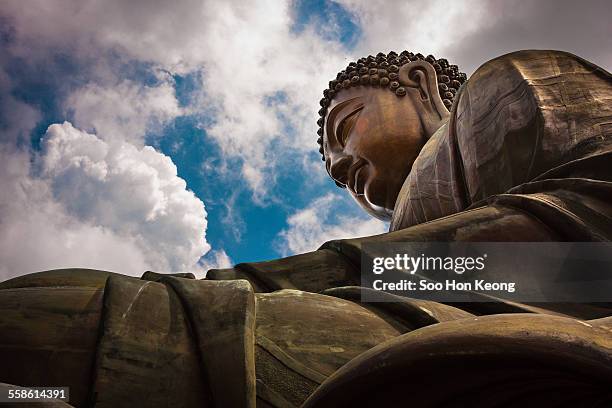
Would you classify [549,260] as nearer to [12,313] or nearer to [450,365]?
[450,365]

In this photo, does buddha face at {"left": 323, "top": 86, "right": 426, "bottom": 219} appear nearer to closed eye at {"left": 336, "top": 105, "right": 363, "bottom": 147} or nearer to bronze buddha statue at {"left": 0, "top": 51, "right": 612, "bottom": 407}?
closed eye at {"left": 336, "top": 105, "right": 363, "bottom": 147}

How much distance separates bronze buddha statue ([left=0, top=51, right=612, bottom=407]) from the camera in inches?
40.3

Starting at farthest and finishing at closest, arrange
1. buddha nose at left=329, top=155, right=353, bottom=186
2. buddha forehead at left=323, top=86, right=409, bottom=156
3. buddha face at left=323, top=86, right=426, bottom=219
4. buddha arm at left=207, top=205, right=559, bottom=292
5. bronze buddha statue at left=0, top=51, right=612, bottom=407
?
buddha nose at left=329, top=155, right=353, bottom=186 < buddha forehead at left=323, top=86, right=409, bottom=156 < buddha face at left=323, top=86, right=426, bottom=219 < buddha arm at left=207, top=205, right=559, bottom=292 < bronze buddha statue at left=0, top=51, right=612, bottom=407

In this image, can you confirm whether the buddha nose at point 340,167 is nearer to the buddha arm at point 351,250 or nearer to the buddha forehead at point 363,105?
the buddha forehead at point 363,105

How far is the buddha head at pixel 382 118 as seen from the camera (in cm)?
454

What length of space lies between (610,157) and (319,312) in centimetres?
137

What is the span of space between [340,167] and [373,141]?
0.44 metres

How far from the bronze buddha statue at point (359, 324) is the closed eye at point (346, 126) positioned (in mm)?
1980

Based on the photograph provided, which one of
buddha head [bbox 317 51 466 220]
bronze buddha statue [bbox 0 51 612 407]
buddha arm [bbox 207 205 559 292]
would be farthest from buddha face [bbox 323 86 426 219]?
buddha arm [bbox 207 205 559 292]

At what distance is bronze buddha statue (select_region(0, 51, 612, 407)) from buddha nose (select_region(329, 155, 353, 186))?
1954mm

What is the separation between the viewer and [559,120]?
8.77 ft

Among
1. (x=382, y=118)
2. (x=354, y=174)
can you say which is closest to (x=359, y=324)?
(x=382, y=118)

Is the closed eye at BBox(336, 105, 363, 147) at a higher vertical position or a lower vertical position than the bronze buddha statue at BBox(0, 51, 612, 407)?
higher

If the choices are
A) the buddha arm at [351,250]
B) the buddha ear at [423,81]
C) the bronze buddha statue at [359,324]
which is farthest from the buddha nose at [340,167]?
the buddha arm at [351,250]
